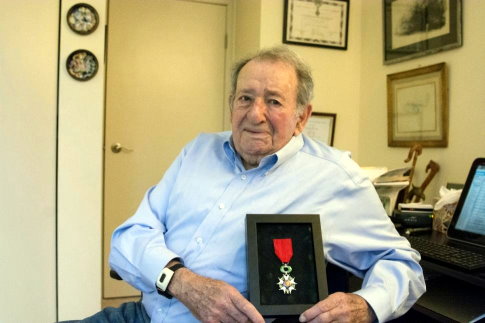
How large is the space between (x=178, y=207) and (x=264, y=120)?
34cm

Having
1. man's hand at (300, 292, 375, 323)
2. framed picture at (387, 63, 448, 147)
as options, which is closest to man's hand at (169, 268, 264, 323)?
man's hand at (300, 292, 375, 323)

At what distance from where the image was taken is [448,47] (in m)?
1.91

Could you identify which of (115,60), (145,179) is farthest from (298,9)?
(145,179)

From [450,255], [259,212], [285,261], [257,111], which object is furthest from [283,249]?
[450,255]

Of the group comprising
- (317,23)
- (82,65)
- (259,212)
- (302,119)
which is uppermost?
(317,23)

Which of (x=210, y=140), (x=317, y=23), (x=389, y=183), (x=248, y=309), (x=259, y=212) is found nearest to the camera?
(x=248, y=309)

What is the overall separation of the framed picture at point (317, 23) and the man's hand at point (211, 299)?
1.81 meters

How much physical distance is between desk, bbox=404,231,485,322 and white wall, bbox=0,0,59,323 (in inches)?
68.7

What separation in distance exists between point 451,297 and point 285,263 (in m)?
0.57

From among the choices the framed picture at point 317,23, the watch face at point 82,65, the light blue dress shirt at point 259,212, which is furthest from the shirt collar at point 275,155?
the framed picture at point 317,23

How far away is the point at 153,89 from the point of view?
9.54ft

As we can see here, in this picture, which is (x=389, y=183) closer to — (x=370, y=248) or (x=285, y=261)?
(x=370, y=248)

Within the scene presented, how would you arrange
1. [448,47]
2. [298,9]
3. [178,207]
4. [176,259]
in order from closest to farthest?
1. [176,259]
2. [178,207]
3. [448,47]
4. [298,9]

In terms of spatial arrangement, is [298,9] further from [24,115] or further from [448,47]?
[24,115]
